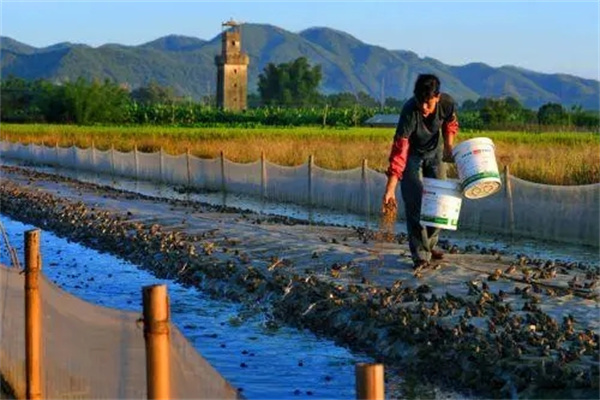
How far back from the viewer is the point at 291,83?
15312cm

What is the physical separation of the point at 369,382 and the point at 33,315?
3.29 metres

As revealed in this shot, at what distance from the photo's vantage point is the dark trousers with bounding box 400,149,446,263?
10367mm

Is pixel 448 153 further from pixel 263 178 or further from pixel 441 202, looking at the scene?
pixel 263 178

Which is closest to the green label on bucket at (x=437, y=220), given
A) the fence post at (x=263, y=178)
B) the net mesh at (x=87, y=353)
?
the net mesh at (x=87, y=353)

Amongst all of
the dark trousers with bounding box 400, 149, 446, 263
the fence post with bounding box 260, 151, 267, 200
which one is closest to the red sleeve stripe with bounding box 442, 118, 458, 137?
the dark trousers with bounding box 400, 149, 446, 263

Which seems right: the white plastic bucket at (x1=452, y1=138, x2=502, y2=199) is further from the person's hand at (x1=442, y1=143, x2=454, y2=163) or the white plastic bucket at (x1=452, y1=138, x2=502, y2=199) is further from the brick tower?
the brick tower

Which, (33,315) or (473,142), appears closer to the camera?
(33,315)

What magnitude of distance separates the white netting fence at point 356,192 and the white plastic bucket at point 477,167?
5.55 m

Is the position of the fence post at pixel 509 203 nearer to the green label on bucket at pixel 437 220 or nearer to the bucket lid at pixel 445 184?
the green label on bucket at pixel 437 220

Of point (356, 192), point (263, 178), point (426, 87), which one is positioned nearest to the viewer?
point (426, 87)

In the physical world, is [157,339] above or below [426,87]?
below

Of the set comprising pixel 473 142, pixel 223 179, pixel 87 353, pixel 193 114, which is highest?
pixel 473 142

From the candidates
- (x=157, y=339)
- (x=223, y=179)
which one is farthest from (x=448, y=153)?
(x=223, y=179)

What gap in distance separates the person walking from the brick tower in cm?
10129
